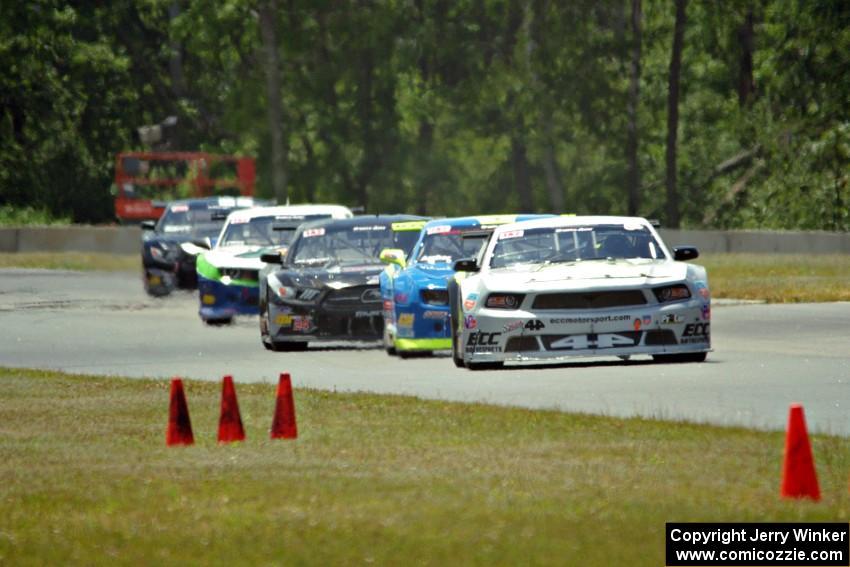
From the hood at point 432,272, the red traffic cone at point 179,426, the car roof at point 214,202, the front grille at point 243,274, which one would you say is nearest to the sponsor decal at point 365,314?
the hood at point 432,272

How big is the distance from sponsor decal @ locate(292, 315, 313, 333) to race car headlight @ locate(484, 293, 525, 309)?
17.2ft

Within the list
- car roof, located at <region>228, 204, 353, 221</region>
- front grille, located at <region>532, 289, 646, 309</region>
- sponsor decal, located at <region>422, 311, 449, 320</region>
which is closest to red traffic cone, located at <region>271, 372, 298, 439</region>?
front grille, located at <region>532, 289, 646, 309</region>

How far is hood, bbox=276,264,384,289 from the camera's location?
25156mm

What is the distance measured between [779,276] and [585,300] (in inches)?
786

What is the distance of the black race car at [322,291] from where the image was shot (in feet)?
82.4

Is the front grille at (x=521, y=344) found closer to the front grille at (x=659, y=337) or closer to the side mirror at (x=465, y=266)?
the front grille at (x=659, y=337)

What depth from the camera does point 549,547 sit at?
1043 cm

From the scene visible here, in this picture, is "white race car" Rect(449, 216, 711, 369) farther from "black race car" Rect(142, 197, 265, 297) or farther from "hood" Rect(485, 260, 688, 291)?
"black race car" Rect(142, 197, 265, 297)

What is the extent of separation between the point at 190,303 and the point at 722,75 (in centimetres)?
3039

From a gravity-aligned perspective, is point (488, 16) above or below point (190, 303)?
above

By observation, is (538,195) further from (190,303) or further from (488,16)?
(190,303)

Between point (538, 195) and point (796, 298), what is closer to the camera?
point (796, 298)

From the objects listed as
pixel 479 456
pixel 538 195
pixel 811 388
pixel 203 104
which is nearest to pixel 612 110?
pixel 538 195

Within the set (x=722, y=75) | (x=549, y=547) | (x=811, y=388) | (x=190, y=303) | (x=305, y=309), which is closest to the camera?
(x=549, y=547)
